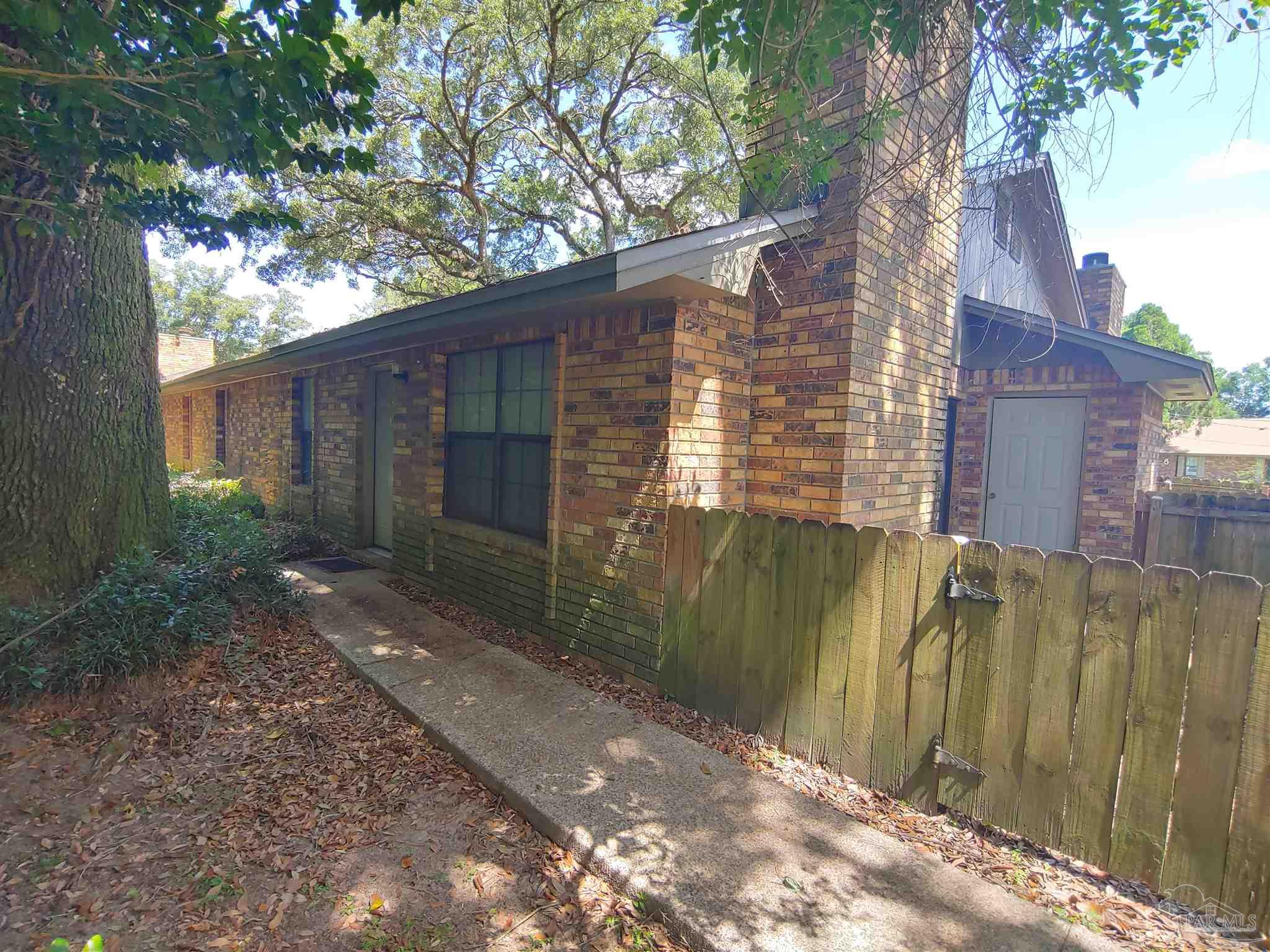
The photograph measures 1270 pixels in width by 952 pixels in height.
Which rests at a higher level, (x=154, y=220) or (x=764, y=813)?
(x=154, y=220)

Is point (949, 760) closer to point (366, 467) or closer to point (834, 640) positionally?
point (834, 640)

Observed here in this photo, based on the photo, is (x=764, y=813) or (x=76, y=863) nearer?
(x=76, y=863)

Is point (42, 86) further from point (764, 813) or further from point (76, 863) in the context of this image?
point (764, 813)

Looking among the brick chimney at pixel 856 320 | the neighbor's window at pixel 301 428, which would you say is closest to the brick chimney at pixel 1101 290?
the brick chimney at pixel 856 320

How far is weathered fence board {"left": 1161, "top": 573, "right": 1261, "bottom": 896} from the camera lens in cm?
213

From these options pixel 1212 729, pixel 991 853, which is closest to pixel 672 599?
pixel 991 853

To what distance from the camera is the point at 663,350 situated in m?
3.88

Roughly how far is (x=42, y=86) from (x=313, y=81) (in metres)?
1.32

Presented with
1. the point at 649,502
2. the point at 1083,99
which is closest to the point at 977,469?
the point at 1083,99

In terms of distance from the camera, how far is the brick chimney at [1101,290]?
10.8 metres

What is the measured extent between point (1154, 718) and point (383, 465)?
752 cm

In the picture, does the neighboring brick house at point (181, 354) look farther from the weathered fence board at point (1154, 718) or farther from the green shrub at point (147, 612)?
the weathered fence board at point (1154, 718)

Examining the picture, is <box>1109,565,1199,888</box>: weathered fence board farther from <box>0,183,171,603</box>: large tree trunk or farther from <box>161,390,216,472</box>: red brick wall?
<box>161,390,216,472</box>: red brick wall

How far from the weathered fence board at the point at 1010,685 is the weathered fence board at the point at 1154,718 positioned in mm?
348
